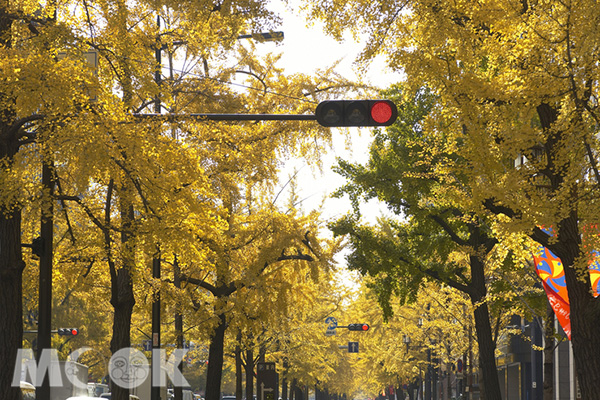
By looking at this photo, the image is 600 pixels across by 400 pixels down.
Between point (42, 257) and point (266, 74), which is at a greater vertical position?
point (266, 74)

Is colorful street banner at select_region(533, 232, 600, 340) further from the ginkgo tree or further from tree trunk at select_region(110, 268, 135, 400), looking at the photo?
tree trunk at select_region(110, 268, 135, 400)

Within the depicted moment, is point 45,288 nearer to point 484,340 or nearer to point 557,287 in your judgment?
point 557,287

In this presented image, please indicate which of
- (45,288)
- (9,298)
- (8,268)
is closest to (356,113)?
(45,288)

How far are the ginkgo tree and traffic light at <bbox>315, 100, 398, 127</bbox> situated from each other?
2555 millimetres

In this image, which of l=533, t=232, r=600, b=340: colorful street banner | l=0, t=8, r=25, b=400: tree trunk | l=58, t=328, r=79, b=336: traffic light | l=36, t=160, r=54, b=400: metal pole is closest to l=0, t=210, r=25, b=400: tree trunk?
l=0, t=8, r=25, b=400: tree trunk

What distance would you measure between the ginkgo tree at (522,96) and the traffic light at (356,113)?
101 inches

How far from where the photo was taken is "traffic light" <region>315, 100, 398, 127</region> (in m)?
11.0

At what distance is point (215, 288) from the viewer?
89.4ft

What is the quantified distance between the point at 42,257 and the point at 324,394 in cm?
7601

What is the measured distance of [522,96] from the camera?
12.9 meters

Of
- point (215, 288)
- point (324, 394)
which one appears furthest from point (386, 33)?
point (324, 394)

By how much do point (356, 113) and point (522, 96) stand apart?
10.8 ft

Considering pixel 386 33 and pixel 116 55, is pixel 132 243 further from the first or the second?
pixel 386 33

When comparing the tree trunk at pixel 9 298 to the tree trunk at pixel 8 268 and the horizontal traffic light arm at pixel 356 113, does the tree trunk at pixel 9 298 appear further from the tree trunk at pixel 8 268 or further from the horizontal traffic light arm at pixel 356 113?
the horizontal traffic light arm at pixel 356 113
